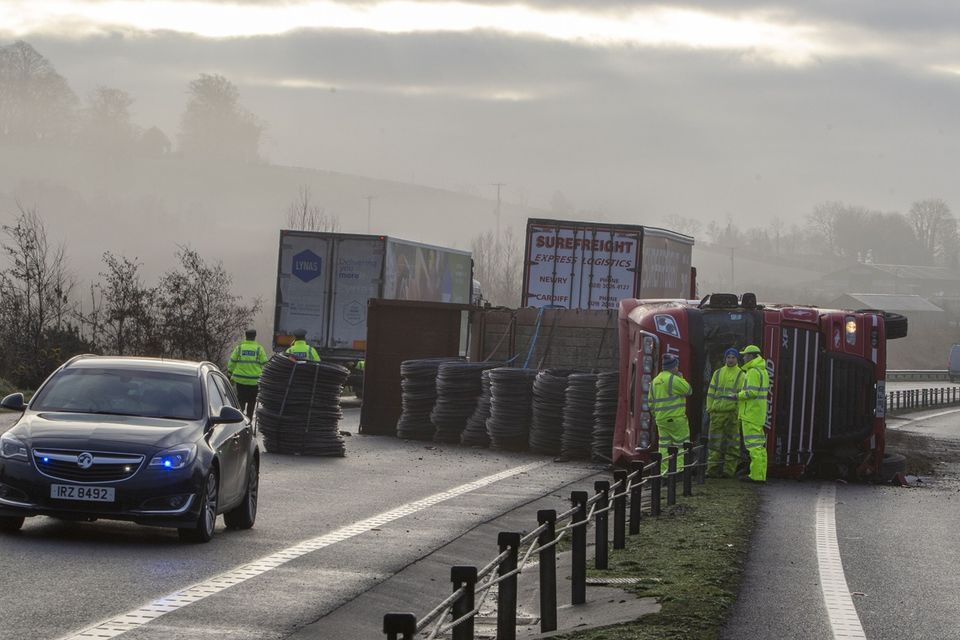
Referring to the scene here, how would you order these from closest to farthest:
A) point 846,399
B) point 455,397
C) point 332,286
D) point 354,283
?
point 846,399, point 455,397, point 354,283, point 332,286

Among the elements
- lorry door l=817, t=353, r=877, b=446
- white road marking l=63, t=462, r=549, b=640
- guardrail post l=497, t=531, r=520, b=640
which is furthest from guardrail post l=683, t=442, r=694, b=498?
guardrail post l=497, t=531, r=520, b=640

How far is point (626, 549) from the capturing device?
12.3m

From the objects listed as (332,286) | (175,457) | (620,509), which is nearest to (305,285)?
(332,286)

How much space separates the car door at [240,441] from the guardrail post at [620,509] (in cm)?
323

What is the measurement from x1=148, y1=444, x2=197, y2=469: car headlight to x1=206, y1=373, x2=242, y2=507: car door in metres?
0.38

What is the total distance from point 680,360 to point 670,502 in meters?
4.93

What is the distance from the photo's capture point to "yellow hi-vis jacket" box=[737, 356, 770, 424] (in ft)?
65.2

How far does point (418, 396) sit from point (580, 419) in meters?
3.57

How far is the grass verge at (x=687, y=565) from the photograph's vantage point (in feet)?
27.7

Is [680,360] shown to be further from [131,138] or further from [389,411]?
[131,138]

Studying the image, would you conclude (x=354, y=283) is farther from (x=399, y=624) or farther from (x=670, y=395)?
(x=399, y=624)

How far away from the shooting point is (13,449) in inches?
466

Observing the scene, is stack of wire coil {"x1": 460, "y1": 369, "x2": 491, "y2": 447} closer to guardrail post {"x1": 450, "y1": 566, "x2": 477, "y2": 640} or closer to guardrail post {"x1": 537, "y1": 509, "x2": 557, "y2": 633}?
guardrail post {"x1": 537, "y1": 509, "x2": 557, "y2": 633}

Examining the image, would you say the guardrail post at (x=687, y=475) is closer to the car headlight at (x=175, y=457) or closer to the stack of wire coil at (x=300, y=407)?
the stack of wire coil at (x=300, y=407)
